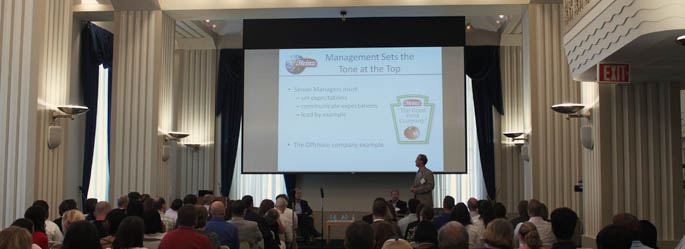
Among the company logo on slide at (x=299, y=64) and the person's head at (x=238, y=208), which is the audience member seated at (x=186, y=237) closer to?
the person's head at (x=238, y=208)

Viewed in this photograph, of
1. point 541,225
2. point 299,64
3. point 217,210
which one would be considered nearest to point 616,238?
Answer: point 541,225

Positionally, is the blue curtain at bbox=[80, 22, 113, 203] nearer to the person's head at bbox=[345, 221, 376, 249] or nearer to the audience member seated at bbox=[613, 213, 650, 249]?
the person's head at bbox=[345, 221, 376, 249]

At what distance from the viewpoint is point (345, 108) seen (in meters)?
11.2

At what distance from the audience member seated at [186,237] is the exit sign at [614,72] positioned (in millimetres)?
3971

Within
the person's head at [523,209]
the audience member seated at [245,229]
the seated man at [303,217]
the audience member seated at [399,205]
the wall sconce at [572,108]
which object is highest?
the wall sconce at [572,108]

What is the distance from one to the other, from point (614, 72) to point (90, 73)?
845 centimetres

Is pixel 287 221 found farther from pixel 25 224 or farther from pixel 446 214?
pixel 25 224

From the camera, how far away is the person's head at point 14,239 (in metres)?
3.33

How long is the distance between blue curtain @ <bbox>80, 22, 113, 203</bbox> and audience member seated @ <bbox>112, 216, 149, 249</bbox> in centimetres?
823

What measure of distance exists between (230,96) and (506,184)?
5.81 metres

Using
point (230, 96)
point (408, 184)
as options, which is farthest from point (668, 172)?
point (230, 96)

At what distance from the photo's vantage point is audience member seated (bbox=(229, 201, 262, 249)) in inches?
229

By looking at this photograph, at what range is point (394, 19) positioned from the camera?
36.8 ft

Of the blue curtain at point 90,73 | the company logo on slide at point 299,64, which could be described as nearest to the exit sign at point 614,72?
the company logo on slide at point 299,64
